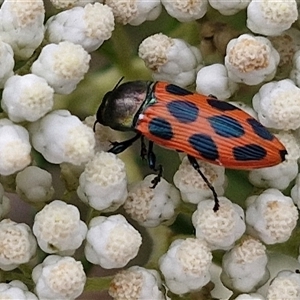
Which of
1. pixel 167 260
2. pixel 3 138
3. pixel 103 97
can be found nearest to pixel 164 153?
pixel 103 97

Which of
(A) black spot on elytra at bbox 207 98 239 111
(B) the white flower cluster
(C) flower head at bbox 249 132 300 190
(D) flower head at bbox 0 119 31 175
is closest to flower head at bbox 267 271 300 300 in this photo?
(B) the white flower cluster

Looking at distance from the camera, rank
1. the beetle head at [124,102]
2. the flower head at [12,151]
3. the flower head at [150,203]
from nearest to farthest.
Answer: the flower head at [12,151]
the flower head at [150,203]
the beetle head at [124,102]

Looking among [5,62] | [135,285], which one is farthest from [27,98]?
[135,285]

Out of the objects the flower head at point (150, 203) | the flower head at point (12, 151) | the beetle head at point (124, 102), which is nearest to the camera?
the flower head at point (12, 151)

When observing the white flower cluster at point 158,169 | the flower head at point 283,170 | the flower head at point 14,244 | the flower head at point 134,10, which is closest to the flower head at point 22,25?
the white flower cluster at point 158,169

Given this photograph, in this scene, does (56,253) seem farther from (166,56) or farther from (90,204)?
(166,56)

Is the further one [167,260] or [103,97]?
[103,97]

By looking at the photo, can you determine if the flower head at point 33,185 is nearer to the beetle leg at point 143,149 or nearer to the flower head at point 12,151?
the flower head at point 12,151
